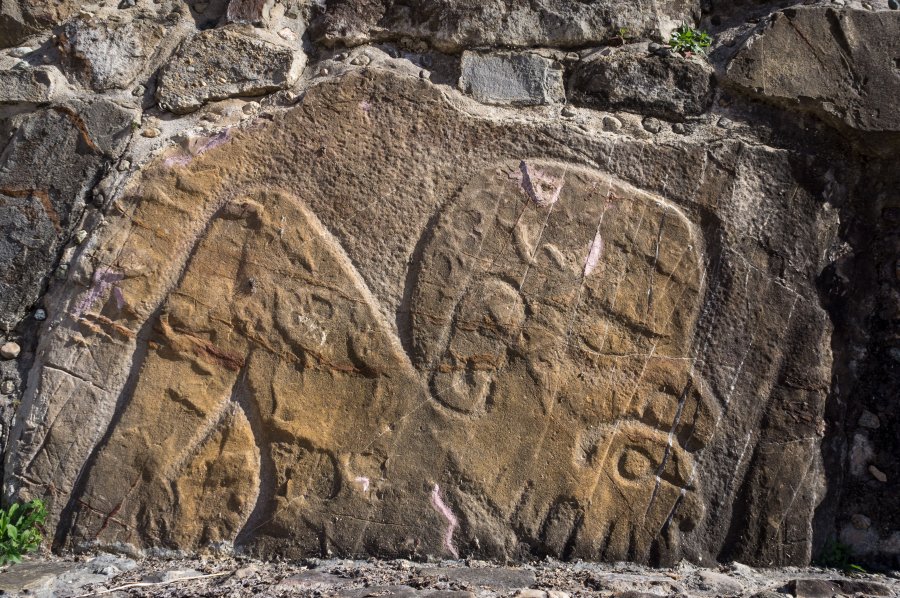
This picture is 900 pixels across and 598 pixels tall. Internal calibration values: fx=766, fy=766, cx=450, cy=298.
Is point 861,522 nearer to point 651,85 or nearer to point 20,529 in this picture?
point 651,85

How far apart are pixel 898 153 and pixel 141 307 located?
2426 millimetres

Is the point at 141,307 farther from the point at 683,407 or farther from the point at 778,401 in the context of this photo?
the point at 778,401

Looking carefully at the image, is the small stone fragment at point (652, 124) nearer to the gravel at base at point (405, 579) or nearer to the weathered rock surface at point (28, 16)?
the gravel at base at point (405, 579)

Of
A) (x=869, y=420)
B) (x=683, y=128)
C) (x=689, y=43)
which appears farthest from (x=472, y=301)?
(x=869, y=420)

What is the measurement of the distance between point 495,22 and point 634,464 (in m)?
1.49

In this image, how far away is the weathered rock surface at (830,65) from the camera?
2.38m

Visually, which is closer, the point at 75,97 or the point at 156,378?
the point at 156,378

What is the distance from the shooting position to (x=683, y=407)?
2.33 meters

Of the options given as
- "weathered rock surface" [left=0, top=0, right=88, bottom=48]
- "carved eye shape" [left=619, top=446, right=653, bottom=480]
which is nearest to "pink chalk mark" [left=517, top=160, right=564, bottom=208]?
"carved eye shape" [left=619, top=446, right=653, bottom=480]

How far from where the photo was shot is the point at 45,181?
2.48 metres

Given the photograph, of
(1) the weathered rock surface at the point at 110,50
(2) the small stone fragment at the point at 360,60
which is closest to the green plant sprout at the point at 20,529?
(1) the weathered rock surface at the point at 110,50

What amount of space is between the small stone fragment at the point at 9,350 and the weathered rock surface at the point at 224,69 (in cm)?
91

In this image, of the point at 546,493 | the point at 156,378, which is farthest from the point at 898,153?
the point at 156,378

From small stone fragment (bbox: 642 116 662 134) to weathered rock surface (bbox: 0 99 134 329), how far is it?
169 centimetres
